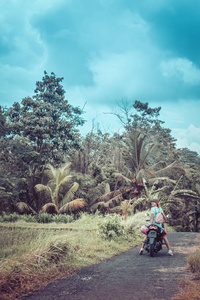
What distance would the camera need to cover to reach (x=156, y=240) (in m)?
7.07

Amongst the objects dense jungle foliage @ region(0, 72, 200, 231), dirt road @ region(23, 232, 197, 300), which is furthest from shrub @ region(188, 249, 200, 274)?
dense jungle foliage @ region(0, 72, 200, 231)

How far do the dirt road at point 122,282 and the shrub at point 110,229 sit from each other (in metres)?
2.08

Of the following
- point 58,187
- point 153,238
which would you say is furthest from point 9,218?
point 153,238

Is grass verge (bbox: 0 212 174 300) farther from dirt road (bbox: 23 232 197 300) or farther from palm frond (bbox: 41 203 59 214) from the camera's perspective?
palm frond (bbox: 41 203 59 214)

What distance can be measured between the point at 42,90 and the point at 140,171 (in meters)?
9.28

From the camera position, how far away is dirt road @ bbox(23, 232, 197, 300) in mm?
3608

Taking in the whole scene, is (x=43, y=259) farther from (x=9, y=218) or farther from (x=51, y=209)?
(x=51, y=209)

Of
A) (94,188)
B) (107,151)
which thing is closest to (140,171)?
(94,188)

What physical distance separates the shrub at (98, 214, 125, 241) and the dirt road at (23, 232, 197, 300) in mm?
2075

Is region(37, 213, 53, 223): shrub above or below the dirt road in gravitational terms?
above

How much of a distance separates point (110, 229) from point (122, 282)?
4.30m

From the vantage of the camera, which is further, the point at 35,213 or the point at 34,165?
the point at 34,165

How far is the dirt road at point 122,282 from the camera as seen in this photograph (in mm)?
3608

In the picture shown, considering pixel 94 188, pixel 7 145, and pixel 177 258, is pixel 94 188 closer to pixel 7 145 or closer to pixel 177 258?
pixel 7 145
